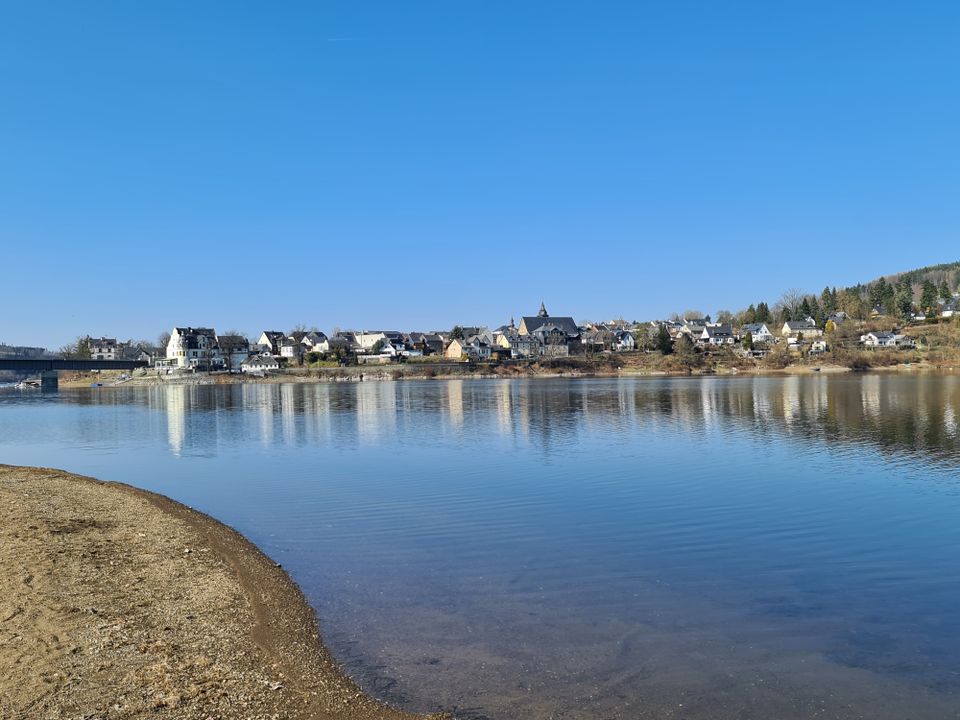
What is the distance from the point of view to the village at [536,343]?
6004 inches

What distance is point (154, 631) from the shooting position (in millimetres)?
9898

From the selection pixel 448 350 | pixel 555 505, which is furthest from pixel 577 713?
pixel 448 350

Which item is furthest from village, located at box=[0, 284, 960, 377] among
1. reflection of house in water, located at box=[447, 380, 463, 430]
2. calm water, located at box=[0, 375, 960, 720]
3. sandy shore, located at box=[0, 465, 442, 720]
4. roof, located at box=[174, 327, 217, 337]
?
sandy shore, located at box=[0, 465, 442, 720]

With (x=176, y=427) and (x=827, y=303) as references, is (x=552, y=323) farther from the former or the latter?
(x=176, y=427)

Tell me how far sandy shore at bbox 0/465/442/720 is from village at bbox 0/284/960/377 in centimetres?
13262

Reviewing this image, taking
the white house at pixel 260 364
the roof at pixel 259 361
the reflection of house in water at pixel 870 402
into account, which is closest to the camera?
the reflection of house in water at pixel 870 402

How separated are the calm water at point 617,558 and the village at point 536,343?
383ft

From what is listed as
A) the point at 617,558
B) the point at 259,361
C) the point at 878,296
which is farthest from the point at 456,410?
the point at 878,296

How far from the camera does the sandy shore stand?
7863mm

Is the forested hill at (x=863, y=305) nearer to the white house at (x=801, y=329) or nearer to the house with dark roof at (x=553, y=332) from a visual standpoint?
the white house at (x=801, y=329)

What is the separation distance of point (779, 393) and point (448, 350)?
111m

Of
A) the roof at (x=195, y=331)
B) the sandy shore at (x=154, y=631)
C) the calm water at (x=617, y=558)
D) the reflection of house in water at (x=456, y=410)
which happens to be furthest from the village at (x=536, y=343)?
the sandy shore at (x=154, y=631)

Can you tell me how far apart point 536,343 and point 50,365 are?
105 m

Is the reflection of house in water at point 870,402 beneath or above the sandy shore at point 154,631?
beneath
